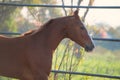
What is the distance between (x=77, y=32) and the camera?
427cm

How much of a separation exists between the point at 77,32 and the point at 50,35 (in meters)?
0.32

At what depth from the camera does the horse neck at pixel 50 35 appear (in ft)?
14.2

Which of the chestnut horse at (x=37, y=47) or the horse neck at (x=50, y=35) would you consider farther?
the horse neck at (x=50, y=35)

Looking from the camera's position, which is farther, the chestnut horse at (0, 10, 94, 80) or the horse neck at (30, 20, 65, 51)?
the horse neck at (30, 20, 65, 51)

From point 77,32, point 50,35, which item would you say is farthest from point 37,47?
point 77,32

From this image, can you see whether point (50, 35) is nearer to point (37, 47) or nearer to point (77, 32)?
point (37, 47)

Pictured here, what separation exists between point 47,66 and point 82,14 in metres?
1.89

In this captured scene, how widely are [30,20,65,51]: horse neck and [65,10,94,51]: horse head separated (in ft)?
0.31

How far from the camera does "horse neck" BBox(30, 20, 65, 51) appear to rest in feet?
14.2

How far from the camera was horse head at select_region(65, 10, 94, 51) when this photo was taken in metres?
4.27

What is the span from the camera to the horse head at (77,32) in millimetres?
4266

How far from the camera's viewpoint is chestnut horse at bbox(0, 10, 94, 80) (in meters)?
4.20

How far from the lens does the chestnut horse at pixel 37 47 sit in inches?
165

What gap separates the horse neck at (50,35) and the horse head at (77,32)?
10 cm
